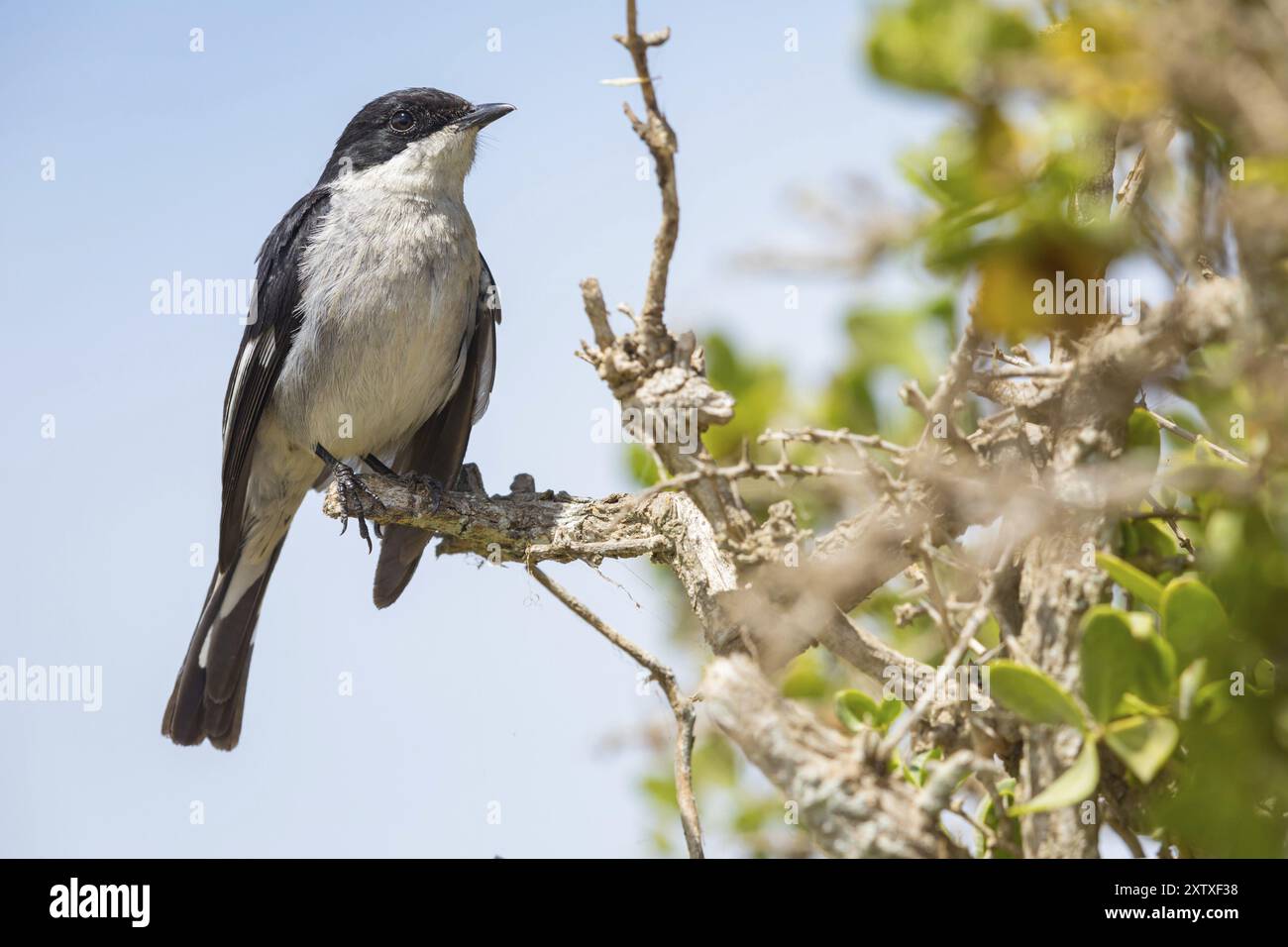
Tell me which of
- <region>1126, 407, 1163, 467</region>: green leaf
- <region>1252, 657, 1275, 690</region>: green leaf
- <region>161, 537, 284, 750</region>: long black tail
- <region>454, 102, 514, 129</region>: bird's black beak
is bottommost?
<region>161, 537, 284, 750</region>: long black tail

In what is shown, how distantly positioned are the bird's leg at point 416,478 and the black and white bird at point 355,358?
0.01 meters

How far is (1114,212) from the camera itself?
6.63ft

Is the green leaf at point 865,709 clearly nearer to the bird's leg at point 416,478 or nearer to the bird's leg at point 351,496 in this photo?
the bird's leg at point 416,478

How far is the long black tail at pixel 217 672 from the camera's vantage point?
5.24 m

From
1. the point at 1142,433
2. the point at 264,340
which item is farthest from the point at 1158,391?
the point at 264,340

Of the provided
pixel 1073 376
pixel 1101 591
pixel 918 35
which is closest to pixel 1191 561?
pixel 1101 591

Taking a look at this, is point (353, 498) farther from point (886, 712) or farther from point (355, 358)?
→ point (886, 712)

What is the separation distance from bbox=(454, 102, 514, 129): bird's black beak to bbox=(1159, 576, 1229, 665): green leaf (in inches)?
170

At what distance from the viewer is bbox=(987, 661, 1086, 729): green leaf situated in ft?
5.02

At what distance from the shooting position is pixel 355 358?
475cm

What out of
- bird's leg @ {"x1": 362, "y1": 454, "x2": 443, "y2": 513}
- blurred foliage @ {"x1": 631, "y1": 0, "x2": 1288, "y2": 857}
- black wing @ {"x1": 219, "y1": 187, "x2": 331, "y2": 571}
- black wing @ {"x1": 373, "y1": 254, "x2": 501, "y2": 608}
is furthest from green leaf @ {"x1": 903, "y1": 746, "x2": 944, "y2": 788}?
black wing @ {"x1": 219, "y1": 187, "x2": 331, "y2": 571}

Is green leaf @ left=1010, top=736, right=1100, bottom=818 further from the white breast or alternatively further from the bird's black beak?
the bird's black beak

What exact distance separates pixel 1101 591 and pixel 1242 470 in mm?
274
